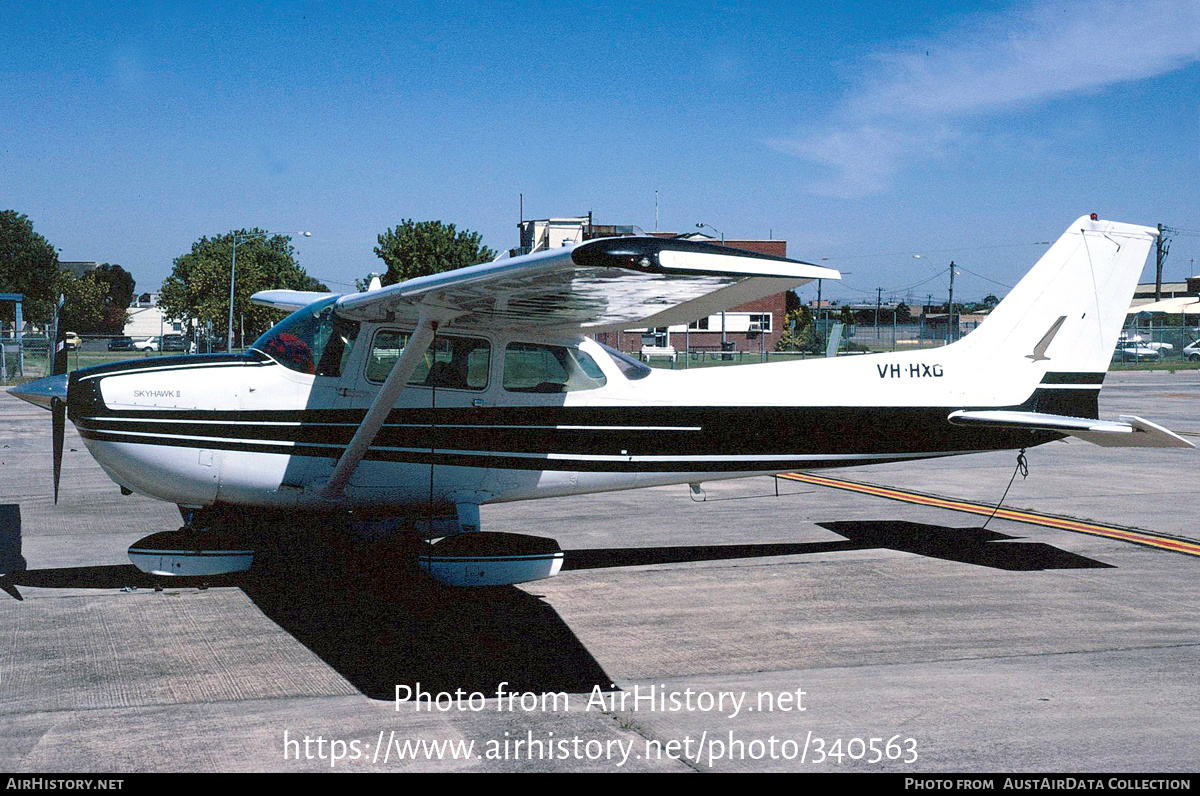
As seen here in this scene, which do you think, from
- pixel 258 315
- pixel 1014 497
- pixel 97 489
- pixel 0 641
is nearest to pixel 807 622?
pixel 0 641

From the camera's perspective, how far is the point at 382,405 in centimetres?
A: 673

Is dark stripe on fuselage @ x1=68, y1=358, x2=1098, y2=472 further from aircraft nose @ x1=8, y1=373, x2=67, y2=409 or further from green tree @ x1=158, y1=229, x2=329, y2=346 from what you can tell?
green tree @ x1=158, y1=229, x2=329, y2=346

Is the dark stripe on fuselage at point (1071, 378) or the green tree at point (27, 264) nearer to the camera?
the dark stripe on fuselage at point (1071, 378)

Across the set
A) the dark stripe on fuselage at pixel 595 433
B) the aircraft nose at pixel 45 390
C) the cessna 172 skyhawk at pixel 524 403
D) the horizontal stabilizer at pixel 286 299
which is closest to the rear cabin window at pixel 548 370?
the cessna 172 skyhawk at pixel 524 403

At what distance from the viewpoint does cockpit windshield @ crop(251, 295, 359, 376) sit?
723 cm

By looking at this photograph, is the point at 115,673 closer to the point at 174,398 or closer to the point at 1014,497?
the point at 174,398

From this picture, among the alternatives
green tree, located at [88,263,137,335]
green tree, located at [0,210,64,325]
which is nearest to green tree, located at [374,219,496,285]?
green tree, located at [0,210,64,325]

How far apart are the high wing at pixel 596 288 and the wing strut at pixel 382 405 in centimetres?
17

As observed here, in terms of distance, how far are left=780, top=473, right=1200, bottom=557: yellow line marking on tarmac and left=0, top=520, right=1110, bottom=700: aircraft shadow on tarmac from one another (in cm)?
97

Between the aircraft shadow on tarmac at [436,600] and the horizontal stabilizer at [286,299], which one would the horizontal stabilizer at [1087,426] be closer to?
the aircraft shadow on tarmac at [436,600]

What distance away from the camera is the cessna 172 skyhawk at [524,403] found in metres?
6.62

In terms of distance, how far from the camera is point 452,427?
743 cm

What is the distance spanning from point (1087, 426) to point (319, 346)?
19.7ft

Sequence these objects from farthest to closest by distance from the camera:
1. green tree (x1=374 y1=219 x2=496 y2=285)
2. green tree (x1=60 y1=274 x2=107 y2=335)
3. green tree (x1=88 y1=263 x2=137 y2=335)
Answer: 1. green tree (x1=88 y1=263 x2=137 y2=335)
2. green tree (x1=60 y1=274 x2=107 y2=335)
3. green tree (x1=374 y1=219 x2=496 y2=285)
